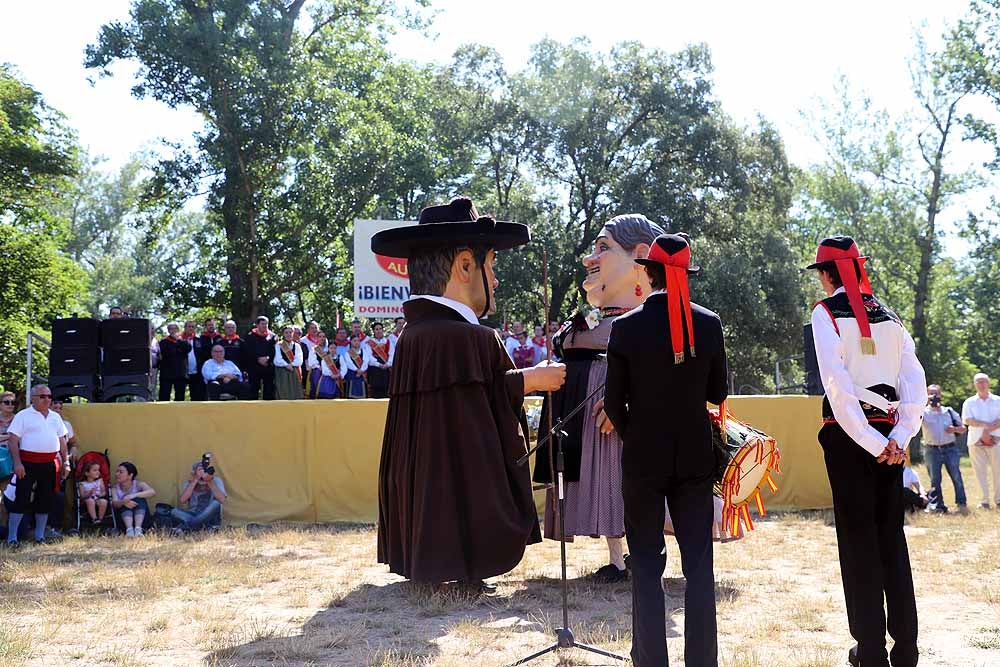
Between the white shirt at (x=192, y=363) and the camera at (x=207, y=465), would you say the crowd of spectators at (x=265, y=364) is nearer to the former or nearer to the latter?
the white shirt at (x=192, y=363)

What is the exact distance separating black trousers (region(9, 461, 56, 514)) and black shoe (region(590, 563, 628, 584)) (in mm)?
6156

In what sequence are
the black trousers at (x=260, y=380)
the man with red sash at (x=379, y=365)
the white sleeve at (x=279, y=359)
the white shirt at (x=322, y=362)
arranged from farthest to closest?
the man with red sash at (x=379, y=365) → the white shirt at (x=322, y=362) → the white sleeve at (x=279, y=359) → the black trousers at (x=260, y=380)

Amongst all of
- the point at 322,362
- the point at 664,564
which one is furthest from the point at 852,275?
the point at 322,362

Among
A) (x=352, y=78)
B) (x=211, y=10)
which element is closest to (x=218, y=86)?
(x=211, y=10)

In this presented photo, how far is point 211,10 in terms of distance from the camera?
2331 cm

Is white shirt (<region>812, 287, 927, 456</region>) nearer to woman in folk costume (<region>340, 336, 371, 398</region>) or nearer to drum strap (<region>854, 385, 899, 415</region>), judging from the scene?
drum strap (<region>854, 385, 899, 415</region>)

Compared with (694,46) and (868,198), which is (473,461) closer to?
(694,46)

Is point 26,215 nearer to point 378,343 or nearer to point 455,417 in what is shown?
point 378,343

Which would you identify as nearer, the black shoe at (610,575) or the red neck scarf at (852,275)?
the red neck scarf at (852,275)

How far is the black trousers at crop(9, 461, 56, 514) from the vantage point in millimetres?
9820

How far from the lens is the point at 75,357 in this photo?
38.2 feet

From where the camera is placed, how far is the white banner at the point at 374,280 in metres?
12.9

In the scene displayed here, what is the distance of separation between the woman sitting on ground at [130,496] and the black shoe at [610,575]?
570 cm

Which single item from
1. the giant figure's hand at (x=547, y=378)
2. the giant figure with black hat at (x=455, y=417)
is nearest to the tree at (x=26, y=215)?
the giant figure with black hat at (x=455, y=417)
